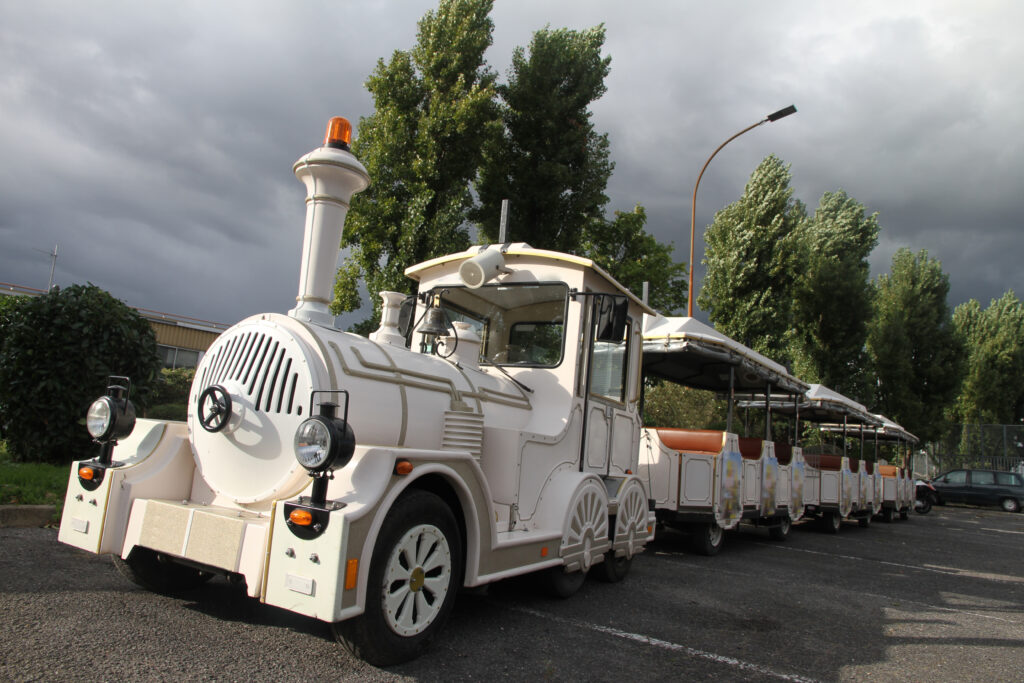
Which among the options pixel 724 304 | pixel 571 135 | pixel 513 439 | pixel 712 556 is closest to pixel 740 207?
pixel 724 304

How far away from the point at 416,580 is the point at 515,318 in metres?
2.65

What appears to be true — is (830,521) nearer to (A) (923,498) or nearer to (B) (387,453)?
(A) (923,498)

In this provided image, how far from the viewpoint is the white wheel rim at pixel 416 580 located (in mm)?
2730

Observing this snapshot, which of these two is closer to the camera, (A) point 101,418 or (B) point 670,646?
(A) point 101,418

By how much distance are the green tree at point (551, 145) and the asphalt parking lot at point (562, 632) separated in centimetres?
1027

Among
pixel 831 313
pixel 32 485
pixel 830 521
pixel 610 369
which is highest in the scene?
pixel 831 313

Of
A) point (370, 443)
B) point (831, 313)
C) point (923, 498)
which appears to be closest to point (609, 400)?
point (370, 443)

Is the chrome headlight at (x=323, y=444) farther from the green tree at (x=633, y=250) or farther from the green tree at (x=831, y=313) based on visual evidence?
the green tree at (x=831, y=313)

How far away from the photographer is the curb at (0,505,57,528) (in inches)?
198

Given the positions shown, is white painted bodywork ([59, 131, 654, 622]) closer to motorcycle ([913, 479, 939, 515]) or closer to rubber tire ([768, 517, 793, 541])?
rubber tire ([768, 517, 793, 541])

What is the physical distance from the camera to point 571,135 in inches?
586

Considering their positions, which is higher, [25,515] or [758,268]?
[758,268]

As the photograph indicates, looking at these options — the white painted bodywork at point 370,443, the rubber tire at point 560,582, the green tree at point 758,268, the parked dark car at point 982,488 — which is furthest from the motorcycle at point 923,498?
the rubber tire at point 560,582

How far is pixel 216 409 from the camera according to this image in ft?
10.3
